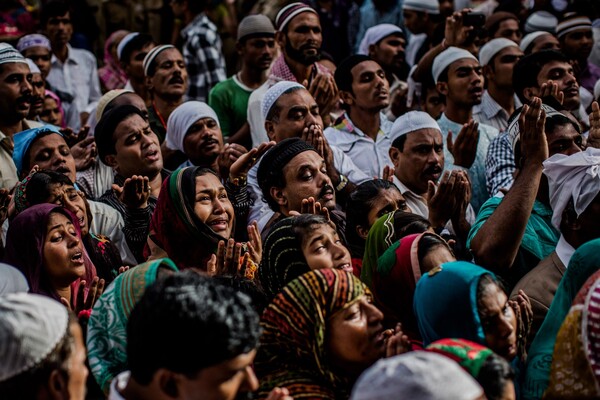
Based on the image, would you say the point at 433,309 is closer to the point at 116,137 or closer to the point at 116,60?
the point at 116,137

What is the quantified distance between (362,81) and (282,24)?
1.08 metres

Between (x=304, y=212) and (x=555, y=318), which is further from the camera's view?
(x=304, y=212)

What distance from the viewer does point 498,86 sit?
305 inches

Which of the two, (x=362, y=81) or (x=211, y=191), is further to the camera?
(x=362, y=81)

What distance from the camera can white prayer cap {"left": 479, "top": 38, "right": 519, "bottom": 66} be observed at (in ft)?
25.8

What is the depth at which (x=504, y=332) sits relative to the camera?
3.35 m

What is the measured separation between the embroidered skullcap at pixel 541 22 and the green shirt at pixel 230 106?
11.2 feet

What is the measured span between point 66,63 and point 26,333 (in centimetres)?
711

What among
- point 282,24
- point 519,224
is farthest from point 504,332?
point 282,24

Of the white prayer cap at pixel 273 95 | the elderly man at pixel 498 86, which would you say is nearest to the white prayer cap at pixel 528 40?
the elderly man at pixel 498 86

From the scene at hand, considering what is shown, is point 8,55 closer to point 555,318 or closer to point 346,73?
point 346,73

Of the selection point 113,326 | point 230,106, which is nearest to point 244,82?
point 230,106

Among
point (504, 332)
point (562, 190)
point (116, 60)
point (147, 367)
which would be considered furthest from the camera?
point (116, 60)

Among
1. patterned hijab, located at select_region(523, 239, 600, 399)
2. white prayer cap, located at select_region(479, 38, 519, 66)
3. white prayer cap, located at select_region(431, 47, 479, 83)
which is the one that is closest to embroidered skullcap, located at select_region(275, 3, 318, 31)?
white prayer cap, located at select_region(431, 47, 479, 83)
